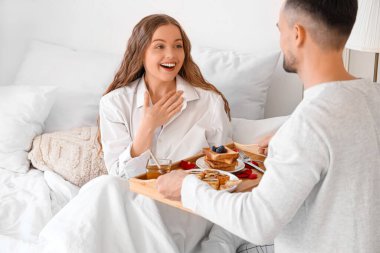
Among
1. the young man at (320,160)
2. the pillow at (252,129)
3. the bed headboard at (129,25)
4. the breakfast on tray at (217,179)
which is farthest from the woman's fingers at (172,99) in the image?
the young man at (320,160)

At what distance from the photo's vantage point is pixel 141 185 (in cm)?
157

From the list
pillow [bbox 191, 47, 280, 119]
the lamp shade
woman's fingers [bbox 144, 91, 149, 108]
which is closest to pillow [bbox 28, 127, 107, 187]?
woman's fingers [bbox 144, 91, 149, 108]

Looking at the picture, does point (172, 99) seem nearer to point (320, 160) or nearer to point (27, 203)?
point (27, 203)

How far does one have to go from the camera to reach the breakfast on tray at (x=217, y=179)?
154cm

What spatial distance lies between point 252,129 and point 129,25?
1.10 m

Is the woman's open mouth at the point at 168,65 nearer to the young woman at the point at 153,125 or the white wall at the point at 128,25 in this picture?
the young woman at the point at 153,125

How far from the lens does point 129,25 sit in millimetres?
3135

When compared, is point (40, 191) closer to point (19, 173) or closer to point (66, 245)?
point (19, 173)

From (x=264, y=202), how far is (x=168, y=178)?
1.12 feet

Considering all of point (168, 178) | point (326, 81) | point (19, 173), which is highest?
point (326, 81)

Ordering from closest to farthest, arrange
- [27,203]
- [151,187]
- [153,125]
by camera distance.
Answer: [151,187] → [153,125] → [27,203]

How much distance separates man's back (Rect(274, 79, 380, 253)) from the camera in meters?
1.17

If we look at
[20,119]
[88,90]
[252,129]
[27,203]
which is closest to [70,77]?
[88,90]

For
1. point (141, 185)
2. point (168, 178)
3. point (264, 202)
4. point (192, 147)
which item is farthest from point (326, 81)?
point (192, 147)
